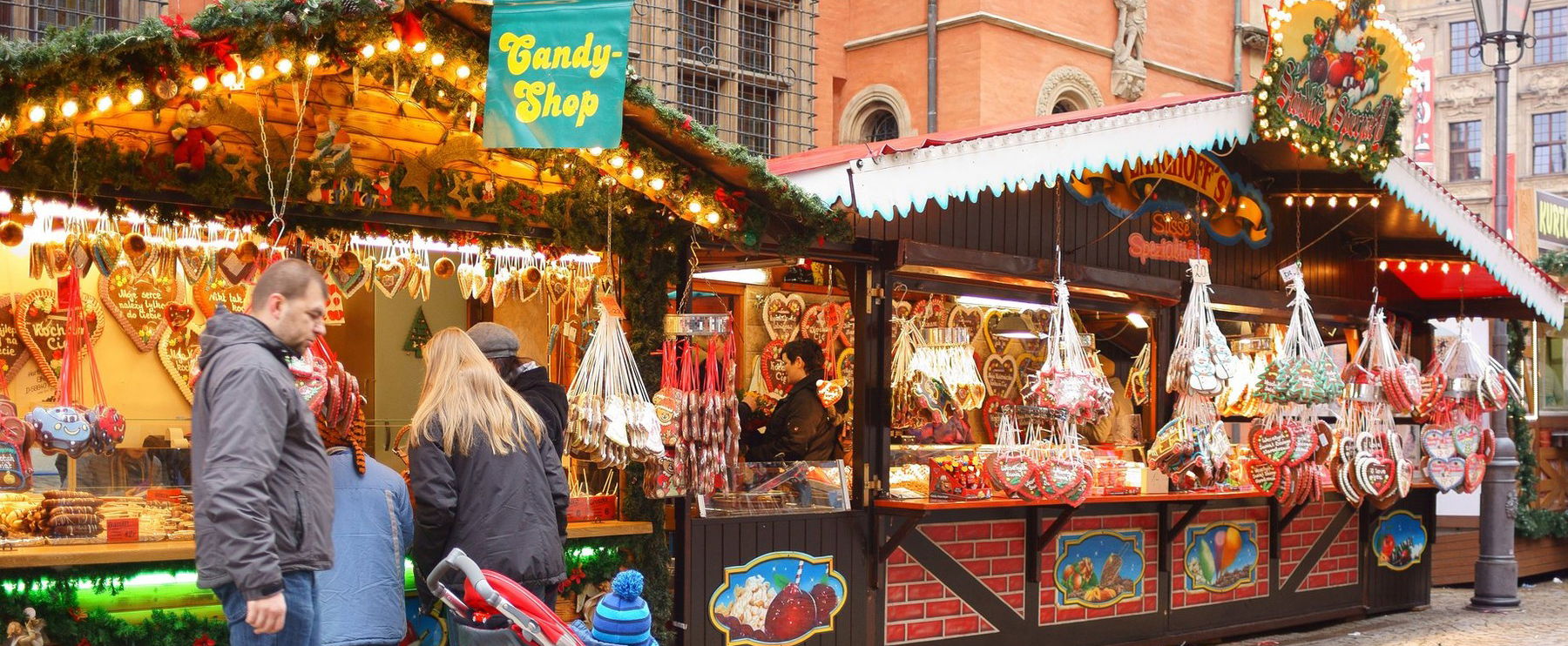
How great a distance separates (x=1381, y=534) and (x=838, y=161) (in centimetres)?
705

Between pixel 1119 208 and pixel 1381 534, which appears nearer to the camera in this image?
pixel 1119 208

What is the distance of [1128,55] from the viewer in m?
22.6

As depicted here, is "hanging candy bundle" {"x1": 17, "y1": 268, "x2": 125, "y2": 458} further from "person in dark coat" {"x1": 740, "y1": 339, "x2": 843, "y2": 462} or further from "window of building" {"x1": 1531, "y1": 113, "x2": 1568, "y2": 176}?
"window of building" {"x1": 1531, "y1": 113, "x2": 1568, "y2": 176}

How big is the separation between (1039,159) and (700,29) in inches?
444

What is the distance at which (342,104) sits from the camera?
22.5 ft

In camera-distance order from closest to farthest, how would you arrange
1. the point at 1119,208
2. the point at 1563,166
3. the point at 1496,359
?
the point at 1119,208 → the point at 1496,359 → the point at 1563,166

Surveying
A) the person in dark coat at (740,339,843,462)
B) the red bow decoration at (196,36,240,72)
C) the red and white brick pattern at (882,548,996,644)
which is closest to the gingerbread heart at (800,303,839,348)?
the person in dark coat at (740,339,843,462)

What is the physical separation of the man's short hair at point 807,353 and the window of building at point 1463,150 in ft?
171

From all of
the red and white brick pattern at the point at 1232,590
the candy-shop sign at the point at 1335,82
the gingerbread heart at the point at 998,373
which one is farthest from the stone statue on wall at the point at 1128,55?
the red and white brick pattern at the point at 1232,590

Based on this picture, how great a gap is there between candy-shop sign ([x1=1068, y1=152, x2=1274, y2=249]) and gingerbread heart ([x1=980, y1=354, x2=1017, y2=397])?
6.24 feet

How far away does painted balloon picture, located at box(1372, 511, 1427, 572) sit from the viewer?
40.6 ft

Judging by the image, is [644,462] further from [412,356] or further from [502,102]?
[412,356]

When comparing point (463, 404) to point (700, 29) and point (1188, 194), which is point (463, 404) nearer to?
point (1188, 194)

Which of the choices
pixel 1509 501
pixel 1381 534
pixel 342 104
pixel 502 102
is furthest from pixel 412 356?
pixel 1509 501
